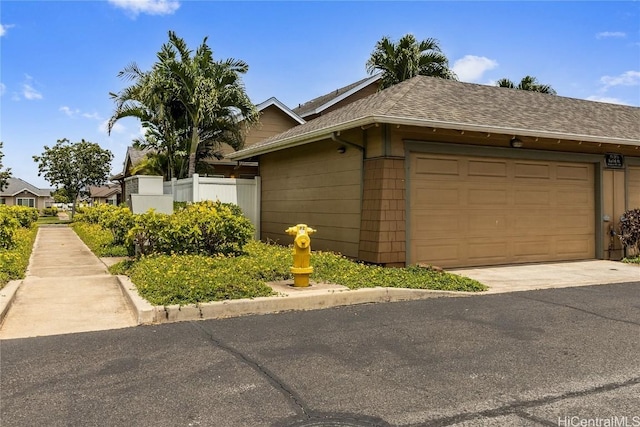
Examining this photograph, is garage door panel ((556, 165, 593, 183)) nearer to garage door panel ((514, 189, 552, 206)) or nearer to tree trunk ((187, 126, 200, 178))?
garage door panel ((514, 189, 552, 206))

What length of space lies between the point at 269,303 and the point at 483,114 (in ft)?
22.9

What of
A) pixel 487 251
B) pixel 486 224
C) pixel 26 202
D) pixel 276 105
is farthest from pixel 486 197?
pixel 26 202

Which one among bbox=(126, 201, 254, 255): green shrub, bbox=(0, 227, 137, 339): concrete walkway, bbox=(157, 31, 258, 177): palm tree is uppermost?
bbox=(157, 31, 258, 177): palm tree

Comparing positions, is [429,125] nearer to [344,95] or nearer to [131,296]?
[131,296]

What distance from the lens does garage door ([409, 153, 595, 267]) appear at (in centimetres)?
1005

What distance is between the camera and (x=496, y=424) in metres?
3.27

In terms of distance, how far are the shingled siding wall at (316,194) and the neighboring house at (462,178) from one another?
1.7 inches

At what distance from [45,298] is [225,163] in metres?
15.2

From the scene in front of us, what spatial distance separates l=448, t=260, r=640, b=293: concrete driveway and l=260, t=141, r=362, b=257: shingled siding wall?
8.48ft

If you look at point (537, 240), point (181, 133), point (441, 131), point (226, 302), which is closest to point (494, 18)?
point (441, 131)

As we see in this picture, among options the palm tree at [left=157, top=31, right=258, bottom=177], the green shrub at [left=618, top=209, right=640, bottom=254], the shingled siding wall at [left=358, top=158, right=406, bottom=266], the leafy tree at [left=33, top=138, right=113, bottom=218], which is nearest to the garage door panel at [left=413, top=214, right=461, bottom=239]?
the shingled siding wall at [left=358, top=158, right=406, bottom=266]

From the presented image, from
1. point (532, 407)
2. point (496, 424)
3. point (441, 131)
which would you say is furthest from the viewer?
point (441, 131)

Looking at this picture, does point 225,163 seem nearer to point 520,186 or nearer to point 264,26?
point 264,26

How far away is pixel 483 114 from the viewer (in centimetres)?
1086
